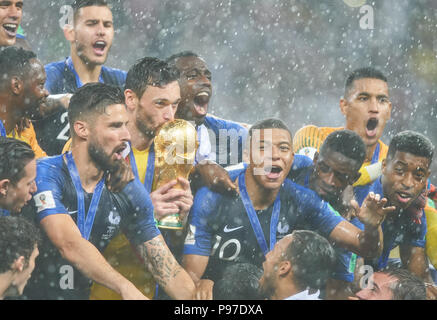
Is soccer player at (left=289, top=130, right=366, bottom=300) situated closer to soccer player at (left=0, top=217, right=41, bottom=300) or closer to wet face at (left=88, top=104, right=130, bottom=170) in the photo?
wet face at (left=88, top=104, right=130, bottom=170)

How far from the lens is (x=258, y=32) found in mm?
5160

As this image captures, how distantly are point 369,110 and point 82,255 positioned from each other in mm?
2315

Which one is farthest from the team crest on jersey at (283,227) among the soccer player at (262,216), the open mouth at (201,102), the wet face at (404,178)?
the open mouth at (201,102)

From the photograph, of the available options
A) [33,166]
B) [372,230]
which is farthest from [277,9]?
[33,166]

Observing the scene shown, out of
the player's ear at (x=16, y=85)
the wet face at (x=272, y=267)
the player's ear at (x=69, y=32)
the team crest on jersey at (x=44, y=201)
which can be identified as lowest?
the wet face at (x=272, y=267)

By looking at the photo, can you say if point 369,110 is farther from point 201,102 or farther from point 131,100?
point 131,100

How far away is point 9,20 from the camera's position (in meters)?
4.23

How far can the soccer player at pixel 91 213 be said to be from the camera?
3.71 meters

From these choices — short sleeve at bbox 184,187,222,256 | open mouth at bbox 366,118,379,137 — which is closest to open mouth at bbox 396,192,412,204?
open mouth at bbox 366,118,379,137

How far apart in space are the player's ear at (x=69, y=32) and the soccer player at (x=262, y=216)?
1379mm

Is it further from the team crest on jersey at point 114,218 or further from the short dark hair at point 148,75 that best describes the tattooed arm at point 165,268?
the short dark hair at point 148,75

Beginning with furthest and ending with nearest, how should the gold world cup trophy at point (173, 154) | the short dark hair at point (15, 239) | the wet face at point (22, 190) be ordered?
the gold world cup trophy at point (173, 154) < the wet face at point (22, 190) < the short dark hair at point (15, 239)

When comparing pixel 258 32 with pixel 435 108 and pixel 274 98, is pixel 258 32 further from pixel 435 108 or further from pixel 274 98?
pixel 435 108

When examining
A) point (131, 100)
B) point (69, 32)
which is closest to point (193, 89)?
point (131, 100)
